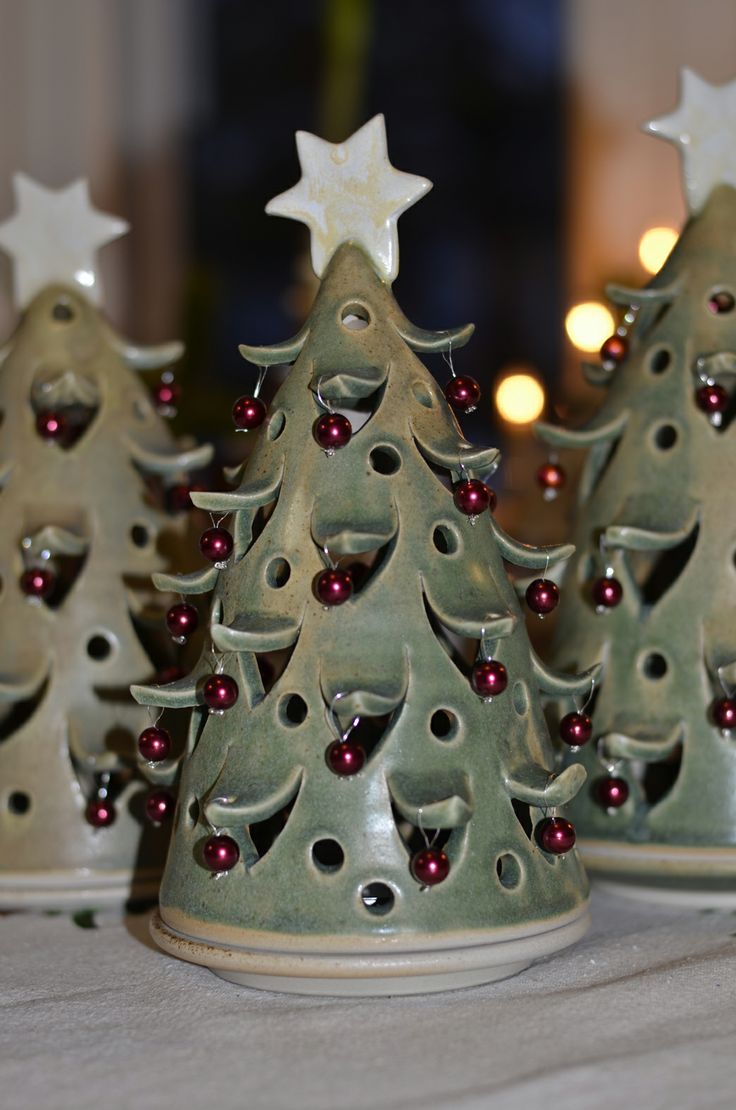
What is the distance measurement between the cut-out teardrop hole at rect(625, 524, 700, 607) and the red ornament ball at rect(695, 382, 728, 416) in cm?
7

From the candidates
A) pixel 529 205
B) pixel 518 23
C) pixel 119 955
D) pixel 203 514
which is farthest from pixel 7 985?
pixel 518 23

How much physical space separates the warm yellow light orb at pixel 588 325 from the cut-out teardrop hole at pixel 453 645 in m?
0.36

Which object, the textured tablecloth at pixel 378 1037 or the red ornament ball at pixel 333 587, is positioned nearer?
the textured tablecloth at pixel 378 1037

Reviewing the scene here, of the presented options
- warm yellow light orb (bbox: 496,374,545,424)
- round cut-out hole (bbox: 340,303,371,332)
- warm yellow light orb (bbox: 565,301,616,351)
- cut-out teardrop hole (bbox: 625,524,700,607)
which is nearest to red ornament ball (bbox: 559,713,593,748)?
cut-out teardrop hole (bbox: 625,524,700,607)

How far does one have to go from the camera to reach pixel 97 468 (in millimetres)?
745

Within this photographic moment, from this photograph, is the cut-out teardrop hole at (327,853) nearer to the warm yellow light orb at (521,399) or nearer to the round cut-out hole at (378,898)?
the round cut-out hole at (378,898)

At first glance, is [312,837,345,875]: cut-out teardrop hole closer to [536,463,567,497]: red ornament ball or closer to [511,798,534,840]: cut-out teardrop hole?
[511,798,534,840]: cut-out teardrop hole

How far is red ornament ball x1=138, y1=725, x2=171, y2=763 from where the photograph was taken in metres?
0.63

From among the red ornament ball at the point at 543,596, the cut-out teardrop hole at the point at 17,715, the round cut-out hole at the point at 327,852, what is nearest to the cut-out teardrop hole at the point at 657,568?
the red ornament ball at the point at 543,596

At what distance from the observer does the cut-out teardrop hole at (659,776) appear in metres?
0.71

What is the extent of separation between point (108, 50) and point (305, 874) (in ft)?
8.02

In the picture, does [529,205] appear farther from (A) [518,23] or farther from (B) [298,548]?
(B) [298,548]

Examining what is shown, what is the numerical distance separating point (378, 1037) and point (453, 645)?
0.22 m

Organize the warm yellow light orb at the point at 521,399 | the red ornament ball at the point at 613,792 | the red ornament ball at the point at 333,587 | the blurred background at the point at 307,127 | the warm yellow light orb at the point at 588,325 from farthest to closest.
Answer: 1. the blurred background at the point at 307,127
2. the warm yellow light orb at the point at 521,399
3. the warm yellow light orb at the point at 588,325
4. the red ornament ball at the point at 613,792
5. the red ornament ball at the point at 333,587
